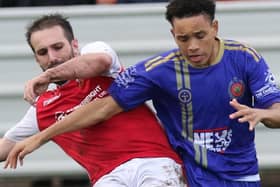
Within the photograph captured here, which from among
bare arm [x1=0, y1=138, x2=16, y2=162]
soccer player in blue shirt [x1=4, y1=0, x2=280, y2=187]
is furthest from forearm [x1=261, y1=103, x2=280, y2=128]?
bare arm [x1=0, y1=138, x2=16, y2=162]

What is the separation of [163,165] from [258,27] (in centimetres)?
162

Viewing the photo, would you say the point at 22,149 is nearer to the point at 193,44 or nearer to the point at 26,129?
the point at 26,129

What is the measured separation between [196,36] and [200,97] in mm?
273

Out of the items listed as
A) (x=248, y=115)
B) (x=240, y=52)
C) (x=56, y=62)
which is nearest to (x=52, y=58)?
(x=56, y=62)

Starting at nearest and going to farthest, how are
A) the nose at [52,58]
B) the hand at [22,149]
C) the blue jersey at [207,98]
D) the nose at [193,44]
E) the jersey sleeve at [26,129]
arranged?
the nose at [193,44]
the blue jersey at [207,98]
the hand at [22,149]
the nose at [52,58]
the jersey sleeve at [26,129]

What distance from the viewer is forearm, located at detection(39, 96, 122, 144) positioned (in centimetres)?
465

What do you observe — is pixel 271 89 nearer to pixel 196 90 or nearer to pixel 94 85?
pixel 196 90

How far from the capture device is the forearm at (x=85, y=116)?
4652 mm

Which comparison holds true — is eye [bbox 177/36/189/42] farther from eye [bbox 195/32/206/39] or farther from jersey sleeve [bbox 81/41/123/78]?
jersey sleeve [bbox 81/41/123/78]

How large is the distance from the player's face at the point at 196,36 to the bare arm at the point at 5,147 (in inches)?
40.8

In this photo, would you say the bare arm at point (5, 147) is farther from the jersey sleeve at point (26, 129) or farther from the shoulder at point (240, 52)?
the shoulder at point (240, 52)

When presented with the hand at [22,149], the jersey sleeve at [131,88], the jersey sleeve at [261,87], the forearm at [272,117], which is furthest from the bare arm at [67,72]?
the forearm at [272,117]

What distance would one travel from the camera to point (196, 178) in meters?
4.64

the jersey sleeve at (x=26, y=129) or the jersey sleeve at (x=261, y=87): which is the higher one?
the jersey sleeve at (x=261, y=87)
